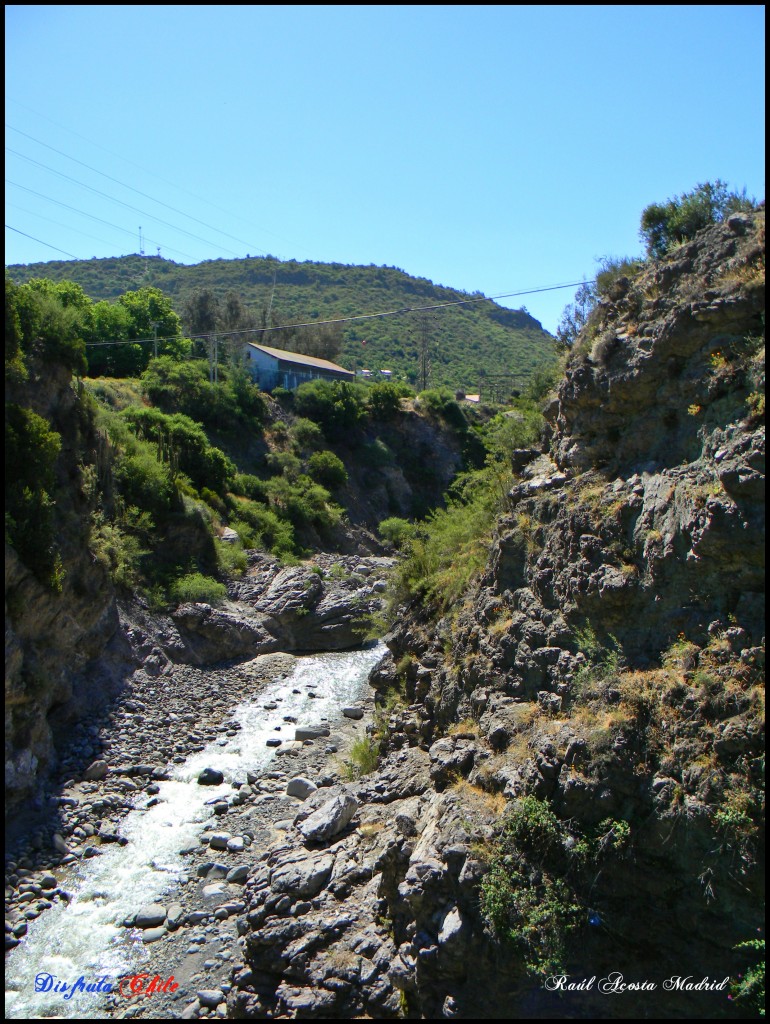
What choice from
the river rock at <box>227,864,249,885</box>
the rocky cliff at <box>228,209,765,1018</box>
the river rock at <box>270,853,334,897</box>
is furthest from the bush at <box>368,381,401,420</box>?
the river rock at <box>270,853,334,897</box>

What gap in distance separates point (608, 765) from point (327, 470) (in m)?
34.7

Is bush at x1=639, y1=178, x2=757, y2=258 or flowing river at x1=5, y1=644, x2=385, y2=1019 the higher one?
bush at x1=639, y1=178, x2=757, y2=258

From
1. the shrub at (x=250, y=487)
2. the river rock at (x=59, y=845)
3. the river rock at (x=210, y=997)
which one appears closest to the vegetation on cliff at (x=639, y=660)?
the river rock at (x=210, y=997)

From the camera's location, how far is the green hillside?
7325 centimetres

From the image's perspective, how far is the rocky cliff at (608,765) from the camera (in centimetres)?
705

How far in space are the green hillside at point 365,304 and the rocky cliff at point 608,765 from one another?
174 ft

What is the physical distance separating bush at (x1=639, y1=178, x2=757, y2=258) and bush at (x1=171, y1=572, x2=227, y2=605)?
55.8ft

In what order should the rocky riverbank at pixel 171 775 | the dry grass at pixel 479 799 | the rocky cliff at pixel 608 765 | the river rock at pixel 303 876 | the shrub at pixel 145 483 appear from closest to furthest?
1. the rocky cliff at pixel 608 765
2. the dry grass at pixel 479 799
3. the river rock at pixel 303 876
4. the rocky riverbank at pixel 171 775
5. the shrub at pixel 145 483

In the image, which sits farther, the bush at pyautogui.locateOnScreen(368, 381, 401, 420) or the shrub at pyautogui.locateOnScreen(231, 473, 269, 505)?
the bush at pyautogui.locateOnScreen(368, 381, 401, 420)

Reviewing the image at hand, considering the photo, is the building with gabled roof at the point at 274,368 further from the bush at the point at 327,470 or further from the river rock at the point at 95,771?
the river rock at the point at 95,771

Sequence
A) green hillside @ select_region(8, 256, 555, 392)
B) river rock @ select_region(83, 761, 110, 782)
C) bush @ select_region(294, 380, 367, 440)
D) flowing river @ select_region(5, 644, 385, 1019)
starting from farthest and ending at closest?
green hillside @ select_region(8, 256, 555, 392) < bush @ select_region(294, 380, 367, 440) < river rock @ select_region(83, 761, 110, 782) < flowing river @ select_region(5, 644, 385, 1019)

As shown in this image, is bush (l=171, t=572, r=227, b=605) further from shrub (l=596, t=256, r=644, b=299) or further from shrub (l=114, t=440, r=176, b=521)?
shrub (l=596, t=256, r=644, b=299)

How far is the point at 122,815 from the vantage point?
43.9 ft

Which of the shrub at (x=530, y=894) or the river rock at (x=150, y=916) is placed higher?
the shrub at (x=530, y=894)
